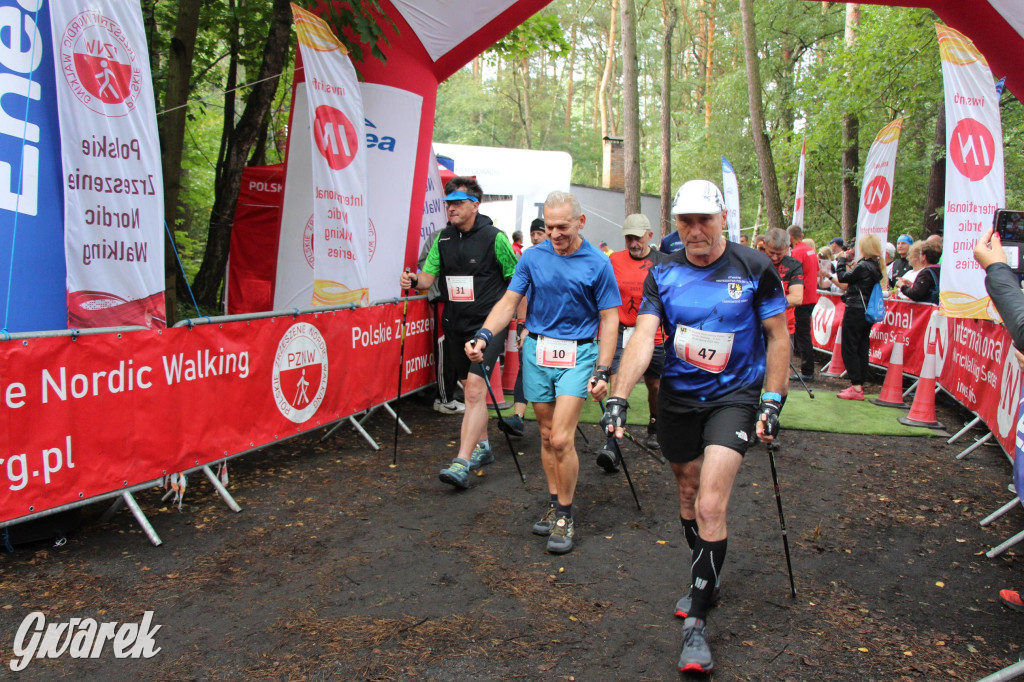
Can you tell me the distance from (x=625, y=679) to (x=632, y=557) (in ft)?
4.61

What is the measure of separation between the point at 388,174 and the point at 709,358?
5.78 meters

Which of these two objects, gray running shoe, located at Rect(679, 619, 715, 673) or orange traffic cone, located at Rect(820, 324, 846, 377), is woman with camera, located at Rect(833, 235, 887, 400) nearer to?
orange traffic cone, located at Rect(820, 324, 846, 377)

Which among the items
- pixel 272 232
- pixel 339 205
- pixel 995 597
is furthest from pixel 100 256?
pixel 272 232

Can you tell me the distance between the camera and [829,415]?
9.11 metres

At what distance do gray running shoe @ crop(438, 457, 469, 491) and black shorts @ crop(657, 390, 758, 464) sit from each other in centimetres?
232

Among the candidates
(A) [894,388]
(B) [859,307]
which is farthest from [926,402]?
(B) [859,307]

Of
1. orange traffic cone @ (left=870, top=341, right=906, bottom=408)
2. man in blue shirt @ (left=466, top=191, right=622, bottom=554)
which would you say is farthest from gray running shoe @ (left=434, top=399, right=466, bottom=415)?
orange traffic cone @ (left=870, top=341, right=906, bottom=408)

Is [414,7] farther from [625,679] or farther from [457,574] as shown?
[625,679]

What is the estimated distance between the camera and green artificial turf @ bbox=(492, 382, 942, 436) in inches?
330

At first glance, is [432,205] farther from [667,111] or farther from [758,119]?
[667,111]

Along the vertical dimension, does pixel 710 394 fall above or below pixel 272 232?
below

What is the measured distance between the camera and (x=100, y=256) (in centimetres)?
495

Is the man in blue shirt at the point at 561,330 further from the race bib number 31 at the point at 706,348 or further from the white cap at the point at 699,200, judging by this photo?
the white cap at the point at 699,200

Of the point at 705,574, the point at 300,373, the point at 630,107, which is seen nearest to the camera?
the point at 705,574
